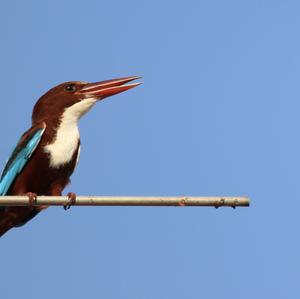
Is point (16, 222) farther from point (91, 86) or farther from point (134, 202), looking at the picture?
point (134, 202)

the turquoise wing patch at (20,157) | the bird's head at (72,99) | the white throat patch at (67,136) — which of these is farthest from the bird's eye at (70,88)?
the turquoise wing patch at (20,157)

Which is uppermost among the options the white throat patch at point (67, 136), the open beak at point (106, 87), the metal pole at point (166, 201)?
the open beak at point (106, 87)

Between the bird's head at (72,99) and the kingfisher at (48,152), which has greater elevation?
the bird's head at (72,99)

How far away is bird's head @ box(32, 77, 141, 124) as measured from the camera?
8148mm

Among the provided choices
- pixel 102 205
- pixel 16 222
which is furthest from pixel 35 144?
pixel 102 205

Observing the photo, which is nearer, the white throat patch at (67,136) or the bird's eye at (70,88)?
the white throat patch at (67,136)

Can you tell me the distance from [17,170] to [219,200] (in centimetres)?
359

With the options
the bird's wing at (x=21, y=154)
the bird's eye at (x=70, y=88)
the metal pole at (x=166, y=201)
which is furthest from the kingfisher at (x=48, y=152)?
the metal pole at (x=166, y=201)

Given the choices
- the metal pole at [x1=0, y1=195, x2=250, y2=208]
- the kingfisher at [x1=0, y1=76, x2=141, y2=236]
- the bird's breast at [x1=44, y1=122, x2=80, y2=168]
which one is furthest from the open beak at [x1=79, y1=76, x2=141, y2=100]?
the metal pole at [x1=0, y1=195, x2=250, y2=208]

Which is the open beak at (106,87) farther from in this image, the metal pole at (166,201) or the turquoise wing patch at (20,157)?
the metal pole at (166,201)

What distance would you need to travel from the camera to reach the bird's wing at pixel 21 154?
784 centimetres

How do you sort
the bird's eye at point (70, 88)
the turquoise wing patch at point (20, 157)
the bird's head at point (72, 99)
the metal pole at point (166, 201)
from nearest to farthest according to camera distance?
the metal pole at point (166, 201) → the turquoise wing patch at point (20, 157) → the bird's head at point (72, 99) → the bird's eye at point (70, 88)

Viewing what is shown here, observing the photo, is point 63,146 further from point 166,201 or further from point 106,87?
point 166,201

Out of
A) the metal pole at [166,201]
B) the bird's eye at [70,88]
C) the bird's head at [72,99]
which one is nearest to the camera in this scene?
the metal pole at [166,201]
